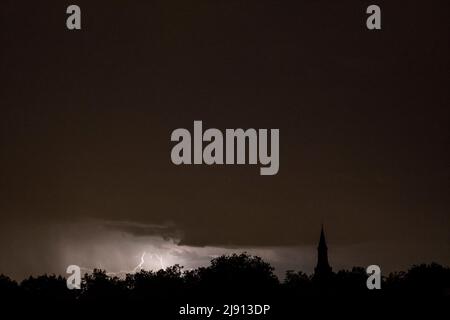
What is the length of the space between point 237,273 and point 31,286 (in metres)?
25.7

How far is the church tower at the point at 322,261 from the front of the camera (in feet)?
382

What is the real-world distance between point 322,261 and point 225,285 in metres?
32.9

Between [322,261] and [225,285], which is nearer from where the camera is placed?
[225,285]

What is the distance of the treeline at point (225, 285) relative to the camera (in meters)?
87.9

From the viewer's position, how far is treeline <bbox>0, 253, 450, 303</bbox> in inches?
3462

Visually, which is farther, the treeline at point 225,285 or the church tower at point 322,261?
the church tower at point 322,261

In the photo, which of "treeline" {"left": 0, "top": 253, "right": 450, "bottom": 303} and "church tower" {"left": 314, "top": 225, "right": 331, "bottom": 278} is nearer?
"treeline" {"left": 0, "top": 253, "right": 450, "bottom": 303}

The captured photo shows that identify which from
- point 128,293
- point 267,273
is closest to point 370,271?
point 267,273

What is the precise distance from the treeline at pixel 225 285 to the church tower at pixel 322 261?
1825 mm

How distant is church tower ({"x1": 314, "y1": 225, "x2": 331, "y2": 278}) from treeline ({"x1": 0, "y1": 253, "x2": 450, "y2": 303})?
5.99ft

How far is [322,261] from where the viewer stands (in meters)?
122
